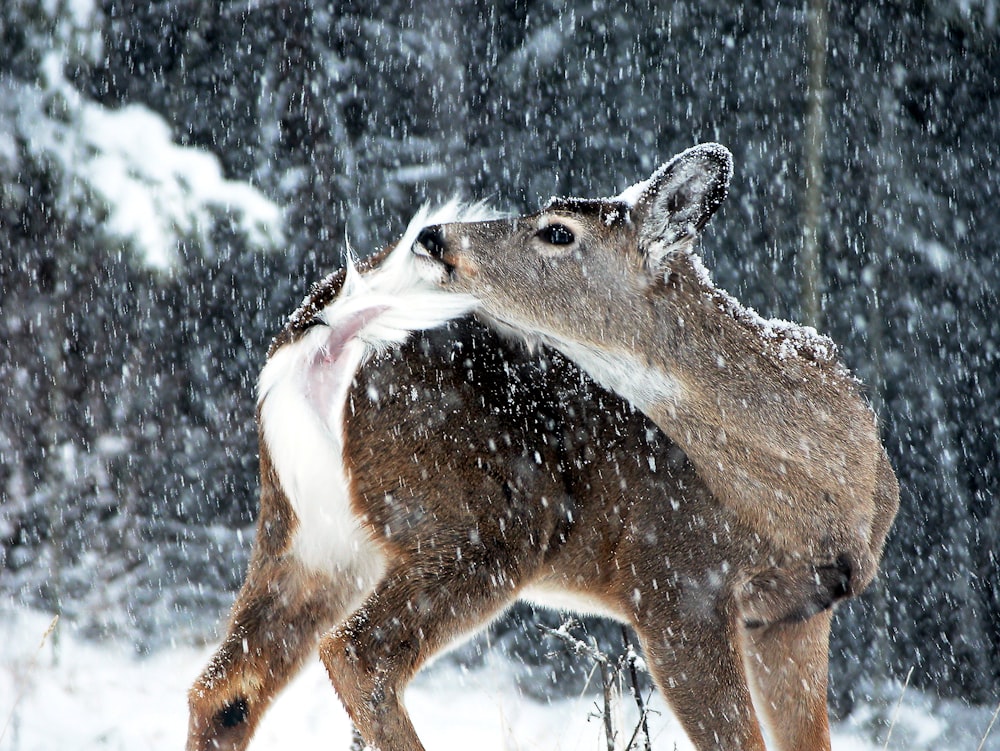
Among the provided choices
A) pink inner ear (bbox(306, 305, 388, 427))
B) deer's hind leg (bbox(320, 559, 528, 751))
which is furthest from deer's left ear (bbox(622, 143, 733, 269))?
deer's hind leg (bbox(320, 559, 528, 751))

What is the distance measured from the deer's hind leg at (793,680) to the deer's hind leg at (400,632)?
87cm

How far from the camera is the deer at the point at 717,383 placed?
275 centimetres

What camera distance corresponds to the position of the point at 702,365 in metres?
2.88

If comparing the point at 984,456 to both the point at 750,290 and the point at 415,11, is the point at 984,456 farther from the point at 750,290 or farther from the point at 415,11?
the point at 415,11

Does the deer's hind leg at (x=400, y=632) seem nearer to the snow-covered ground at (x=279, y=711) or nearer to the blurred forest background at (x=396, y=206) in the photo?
the snow-covered ground at (x=279, y=711)

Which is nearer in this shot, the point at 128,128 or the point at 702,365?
the point at 702,365

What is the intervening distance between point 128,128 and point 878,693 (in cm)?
511

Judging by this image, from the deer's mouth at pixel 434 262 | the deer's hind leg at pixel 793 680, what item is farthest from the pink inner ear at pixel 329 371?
the deer's hind leg at pixel 793 680

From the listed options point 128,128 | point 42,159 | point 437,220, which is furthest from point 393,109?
point 437,220

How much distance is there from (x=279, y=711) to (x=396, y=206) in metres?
2.83

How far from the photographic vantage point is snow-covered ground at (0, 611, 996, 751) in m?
4.16

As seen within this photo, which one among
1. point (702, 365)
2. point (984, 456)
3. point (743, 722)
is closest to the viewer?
point (743, 722)

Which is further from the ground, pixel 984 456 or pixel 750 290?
pixel 750 290

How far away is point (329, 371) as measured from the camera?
2750 mm
